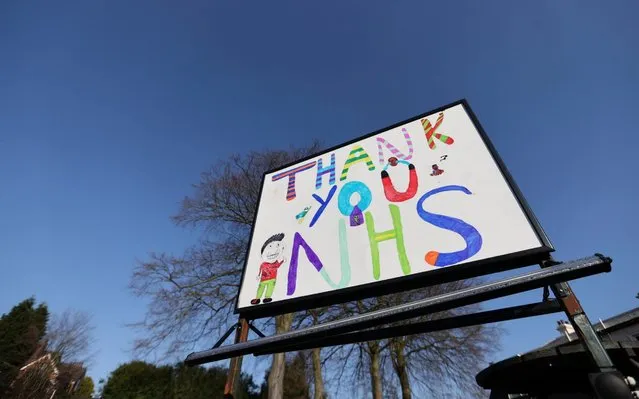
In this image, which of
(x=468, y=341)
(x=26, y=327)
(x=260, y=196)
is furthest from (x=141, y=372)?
(x=260, y=196)

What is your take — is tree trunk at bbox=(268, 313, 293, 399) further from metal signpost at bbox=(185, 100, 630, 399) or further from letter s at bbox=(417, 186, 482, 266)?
letter s at bbox=(417, 186, 482, 266)

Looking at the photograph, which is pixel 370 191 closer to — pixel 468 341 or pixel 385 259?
pixel 385 259

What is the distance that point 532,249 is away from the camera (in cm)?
195

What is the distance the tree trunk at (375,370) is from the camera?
43.6 feet

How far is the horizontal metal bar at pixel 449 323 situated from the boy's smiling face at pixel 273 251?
915 mm

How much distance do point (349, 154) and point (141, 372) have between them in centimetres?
2477

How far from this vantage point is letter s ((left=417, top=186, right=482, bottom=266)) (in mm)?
2146

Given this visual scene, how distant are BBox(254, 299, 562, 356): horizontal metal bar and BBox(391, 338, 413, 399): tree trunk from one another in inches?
538

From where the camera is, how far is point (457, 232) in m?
2.30

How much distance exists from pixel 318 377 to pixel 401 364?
445 centimetres

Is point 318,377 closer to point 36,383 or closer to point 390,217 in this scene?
point 390,217

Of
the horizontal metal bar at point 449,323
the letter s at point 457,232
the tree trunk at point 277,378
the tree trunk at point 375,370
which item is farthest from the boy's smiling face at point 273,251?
the tree trunk at point 375,370

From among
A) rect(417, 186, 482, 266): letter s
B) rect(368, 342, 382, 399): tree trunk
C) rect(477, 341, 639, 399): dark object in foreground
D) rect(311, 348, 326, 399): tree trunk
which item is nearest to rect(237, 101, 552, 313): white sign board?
rect(417, 186, 482, 266): letter s

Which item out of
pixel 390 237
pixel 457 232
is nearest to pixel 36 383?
pixel 390 237
